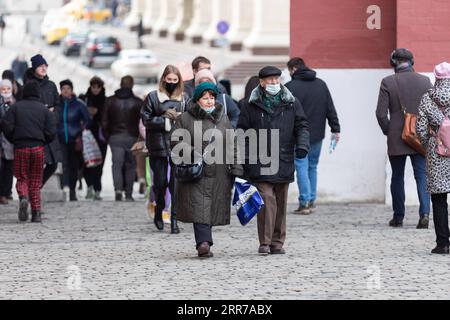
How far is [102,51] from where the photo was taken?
75750 millimetres

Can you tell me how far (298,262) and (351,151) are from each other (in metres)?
6.17

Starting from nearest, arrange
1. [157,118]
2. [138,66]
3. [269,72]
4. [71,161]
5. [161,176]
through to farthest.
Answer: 1. [269,72]
2. [157,118]
3. [161,176]
4. [71,161]
5. [138,66]

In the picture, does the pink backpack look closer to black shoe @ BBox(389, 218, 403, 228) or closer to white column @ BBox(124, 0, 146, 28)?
black shoe @ BBox(389, 218, 403, 228)

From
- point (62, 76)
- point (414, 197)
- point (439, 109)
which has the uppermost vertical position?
point (439, 109)

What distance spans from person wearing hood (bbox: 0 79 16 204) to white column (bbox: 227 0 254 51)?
44312 millimetres

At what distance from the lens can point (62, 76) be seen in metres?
71.1

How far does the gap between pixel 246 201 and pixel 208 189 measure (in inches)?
13.3

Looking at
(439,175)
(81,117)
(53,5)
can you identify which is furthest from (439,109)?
(53,5)

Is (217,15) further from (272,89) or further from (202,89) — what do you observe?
(202,89)

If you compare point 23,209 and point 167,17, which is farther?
point 167,17

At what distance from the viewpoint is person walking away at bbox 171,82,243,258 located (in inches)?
543

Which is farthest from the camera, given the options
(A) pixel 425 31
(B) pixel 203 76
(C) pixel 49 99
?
(C) pixel 49 99

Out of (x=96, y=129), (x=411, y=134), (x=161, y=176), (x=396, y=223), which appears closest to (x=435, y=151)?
(x=411, y=134)

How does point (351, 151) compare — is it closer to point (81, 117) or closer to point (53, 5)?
point (81, 117)
